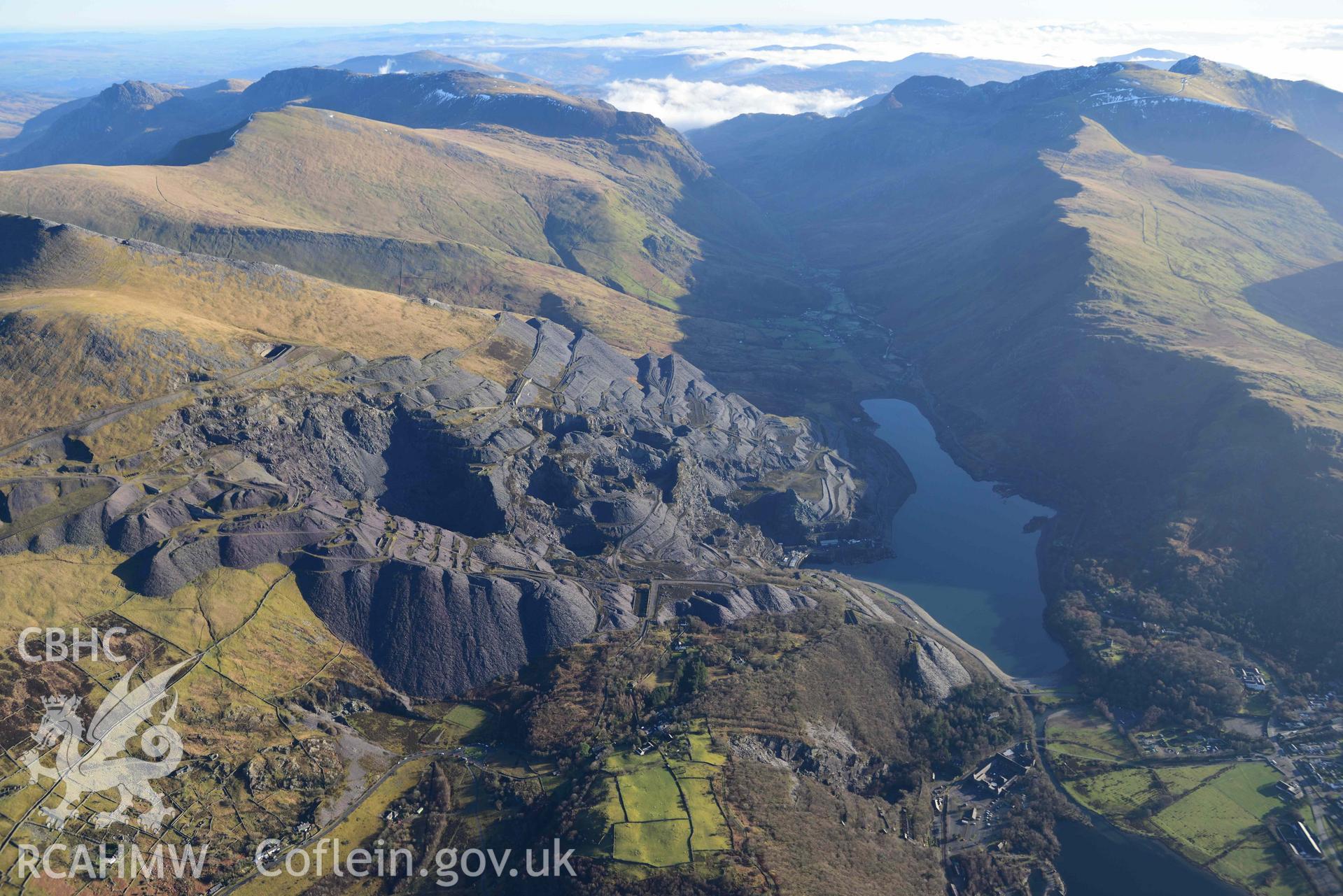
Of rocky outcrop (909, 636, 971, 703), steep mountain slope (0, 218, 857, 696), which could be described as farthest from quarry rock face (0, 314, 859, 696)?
rocky outcrop (909, 636, 971, 703)

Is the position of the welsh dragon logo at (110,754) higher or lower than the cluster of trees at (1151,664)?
higher

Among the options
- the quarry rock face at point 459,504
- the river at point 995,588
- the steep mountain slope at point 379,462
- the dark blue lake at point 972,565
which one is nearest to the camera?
the river at point 995,588

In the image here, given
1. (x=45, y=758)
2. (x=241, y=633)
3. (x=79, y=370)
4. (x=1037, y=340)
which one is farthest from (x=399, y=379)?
(x=1037, y=340)

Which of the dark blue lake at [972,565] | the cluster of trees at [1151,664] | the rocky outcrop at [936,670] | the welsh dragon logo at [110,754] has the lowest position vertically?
the dark blue lake at [972,565]

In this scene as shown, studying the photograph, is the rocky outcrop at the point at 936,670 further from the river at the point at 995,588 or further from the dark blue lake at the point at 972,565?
the river at the point at 995,588

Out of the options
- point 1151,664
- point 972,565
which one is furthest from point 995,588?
point 1151,664

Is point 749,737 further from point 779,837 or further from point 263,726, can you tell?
point 263,726

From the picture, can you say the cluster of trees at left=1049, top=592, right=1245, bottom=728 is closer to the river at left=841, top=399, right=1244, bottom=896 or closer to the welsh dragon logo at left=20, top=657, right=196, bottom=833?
the river at left=841, top=399, right=1244, bottom=896

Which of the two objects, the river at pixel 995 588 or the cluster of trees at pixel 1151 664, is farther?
the cluster of trees at pixel 1151 664

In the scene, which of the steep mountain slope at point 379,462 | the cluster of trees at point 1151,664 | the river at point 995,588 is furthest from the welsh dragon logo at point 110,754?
the cluster of trees at point 1151,664
